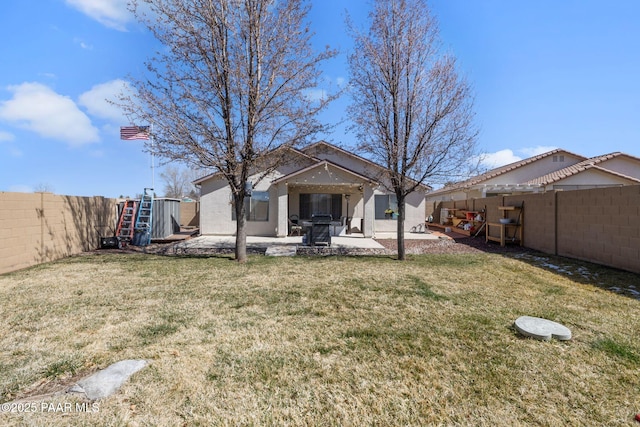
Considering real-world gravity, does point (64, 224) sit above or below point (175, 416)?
above

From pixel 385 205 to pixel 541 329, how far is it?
13.9 metres

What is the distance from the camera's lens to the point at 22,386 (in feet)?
9.13

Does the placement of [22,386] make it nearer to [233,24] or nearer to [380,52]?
[233,24]

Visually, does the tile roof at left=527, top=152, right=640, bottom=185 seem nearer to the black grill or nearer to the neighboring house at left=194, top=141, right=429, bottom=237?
the neighboring house at left=194, top=141, right=429, bottom=237

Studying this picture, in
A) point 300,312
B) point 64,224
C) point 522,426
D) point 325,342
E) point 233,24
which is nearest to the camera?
point 522,426

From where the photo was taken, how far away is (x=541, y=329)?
3824 mm

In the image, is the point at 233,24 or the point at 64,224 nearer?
the point at 233,24

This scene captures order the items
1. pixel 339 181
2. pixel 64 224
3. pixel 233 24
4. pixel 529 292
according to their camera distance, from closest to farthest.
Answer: pixel 529 292, pixel 233 24, pixel 64 224, pixel 339 181

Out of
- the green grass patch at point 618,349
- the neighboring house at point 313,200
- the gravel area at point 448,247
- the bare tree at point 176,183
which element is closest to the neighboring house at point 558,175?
the neighboring house at point 313,200

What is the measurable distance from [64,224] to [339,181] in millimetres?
11085

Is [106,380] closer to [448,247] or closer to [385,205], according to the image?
[448,247]

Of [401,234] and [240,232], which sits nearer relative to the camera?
[240,232]

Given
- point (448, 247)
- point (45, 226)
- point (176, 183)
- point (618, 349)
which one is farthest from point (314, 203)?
point (176, 183)

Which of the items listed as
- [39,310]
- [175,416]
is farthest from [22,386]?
[39,310]
